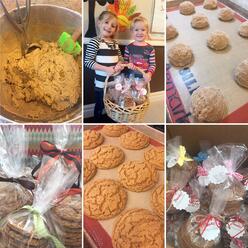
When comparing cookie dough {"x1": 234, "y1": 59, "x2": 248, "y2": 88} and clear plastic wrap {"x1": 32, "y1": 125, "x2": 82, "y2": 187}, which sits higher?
cookie dough {"x1": 234, "y1": 59, "x2": 248, "y2": 88}

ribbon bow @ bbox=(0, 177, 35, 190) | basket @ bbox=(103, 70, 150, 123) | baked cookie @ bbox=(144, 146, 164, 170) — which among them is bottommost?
ribbon bow @ bbox=(0, 177, 35, 190)

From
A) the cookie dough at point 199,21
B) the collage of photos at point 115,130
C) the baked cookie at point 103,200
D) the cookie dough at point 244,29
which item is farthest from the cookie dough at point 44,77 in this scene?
the cookie dough at point 244,29

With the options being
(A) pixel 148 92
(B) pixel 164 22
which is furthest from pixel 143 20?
(A) pixel 148 92

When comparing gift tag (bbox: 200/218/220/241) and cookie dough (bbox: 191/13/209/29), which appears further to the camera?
cookie dough (bbox: 191/13/209/29)

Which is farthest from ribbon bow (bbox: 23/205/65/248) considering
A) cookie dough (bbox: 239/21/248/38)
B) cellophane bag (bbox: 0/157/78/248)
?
cookie dough (bbox: 239/21/248/38)

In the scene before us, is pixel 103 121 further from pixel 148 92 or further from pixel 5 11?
pixel 5 11

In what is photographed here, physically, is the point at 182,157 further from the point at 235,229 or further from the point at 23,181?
the point at 23,181

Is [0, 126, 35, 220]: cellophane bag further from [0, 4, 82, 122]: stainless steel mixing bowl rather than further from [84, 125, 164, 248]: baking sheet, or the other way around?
[84, 125, 164, 248]: baking sheet
